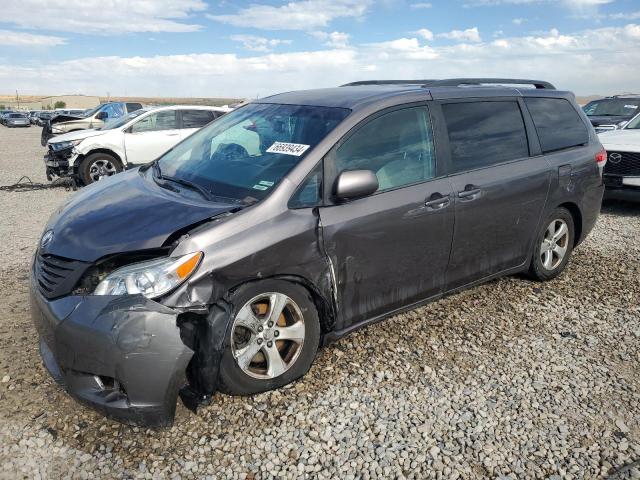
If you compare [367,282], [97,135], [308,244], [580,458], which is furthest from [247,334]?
[97,135]

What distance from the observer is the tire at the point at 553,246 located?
4797 millimetres

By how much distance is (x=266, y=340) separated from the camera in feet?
10.1

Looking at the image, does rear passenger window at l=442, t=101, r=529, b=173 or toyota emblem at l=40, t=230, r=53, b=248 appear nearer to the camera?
toyota emblem at l=40, t=230, r=53, b=248

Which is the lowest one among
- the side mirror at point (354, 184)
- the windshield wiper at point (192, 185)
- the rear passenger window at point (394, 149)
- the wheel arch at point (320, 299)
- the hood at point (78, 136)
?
the wheel arch at point (320, 299)

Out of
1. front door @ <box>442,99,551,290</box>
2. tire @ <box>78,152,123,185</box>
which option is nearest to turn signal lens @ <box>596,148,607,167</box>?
front door @ <box>442,99,551,290</box>

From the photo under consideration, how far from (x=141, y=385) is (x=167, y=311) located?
381mm

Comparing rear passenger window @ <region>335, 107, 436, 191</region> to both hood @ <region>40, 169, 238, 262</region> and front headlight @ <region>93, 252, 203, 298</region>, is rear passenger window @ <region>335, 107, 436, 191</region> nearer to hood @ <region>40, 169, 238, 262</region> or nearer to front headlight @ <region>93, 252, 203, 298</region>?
hood @ <region>40, 169, 238, 262</region>

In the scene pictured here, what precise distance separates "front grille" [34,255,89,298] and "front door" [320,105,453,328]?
1.37 metres

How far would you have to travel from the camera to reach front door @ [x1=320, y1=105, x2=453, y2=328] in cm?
330

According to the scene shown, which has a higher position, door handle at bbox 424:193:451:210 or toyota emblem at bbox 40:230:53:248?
door handle at bbox 424:193:451:210

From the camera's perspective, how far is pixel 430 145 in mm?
3760

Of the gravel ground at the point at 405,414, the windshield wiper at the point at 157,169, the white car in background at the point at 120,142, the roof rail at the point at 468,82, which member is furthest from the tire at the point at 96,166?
the roof rail at the point at 468,82

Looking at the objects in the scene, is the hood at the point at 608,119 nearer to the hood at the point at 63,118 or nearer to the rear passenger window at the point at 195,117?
the rear passenger window at the point at 195,117

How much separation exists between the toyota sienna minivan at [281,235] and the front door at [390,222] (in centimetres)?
1
